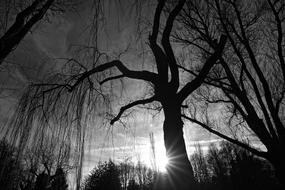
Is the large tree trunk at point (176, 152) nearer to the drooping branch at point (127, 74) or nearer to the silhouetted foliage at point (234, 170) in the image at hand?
the drooping branch at point (127, 74)

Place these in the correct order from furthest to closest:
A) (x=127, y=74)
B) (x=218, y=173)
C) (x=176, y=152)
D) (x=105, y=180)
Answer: (x=218, y=173) → (x=105, y=180) → (x=127, y=74) → (x=176, y=152)

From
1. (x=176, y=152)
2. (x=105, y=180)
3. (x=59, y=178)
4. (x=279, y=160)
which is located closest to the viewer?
(x=176, y=152)

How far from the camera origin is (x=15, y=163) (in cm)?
223

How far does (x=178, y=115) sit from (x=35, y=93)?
7.99 feet

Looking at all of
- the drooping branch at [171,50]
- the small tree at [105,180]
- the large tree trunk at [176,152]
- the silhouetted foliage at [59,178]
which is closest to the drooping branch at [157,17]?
the drooping branch at [171,50]

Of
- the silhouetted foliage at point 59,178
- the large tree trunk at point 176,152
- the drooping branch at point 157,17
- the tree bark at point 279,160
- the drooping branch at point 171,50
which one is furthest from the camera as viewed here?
the tree bark at point 279,160

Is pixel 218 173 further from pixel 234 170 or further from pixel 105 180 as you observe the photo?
pixel 105 180

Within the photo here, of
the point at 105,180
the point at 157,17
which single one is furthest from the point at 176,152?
the point at 105,180

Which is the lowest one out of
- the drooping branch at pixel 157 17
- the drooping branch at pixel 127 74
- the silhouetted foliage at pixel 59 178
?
the silhouetted foliage at pixel 59 178

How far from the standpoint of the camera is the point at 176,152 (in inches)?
84.0

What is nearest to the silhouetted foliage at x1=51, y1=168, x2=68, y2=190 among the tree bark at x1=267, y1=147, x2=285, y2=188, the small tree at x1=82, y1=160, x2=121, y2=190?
Answer: the tree bark at x1=267, y1=147, x2=285, y2=188

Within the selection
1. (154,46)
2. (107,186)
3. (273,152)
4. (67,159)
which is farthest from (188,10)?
(107,186)

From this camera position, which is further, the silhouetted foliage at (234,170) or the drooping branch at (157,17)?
the silhouetted foliage at (234,170)

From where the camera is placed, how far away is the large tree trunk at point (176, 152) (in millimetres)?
1954
